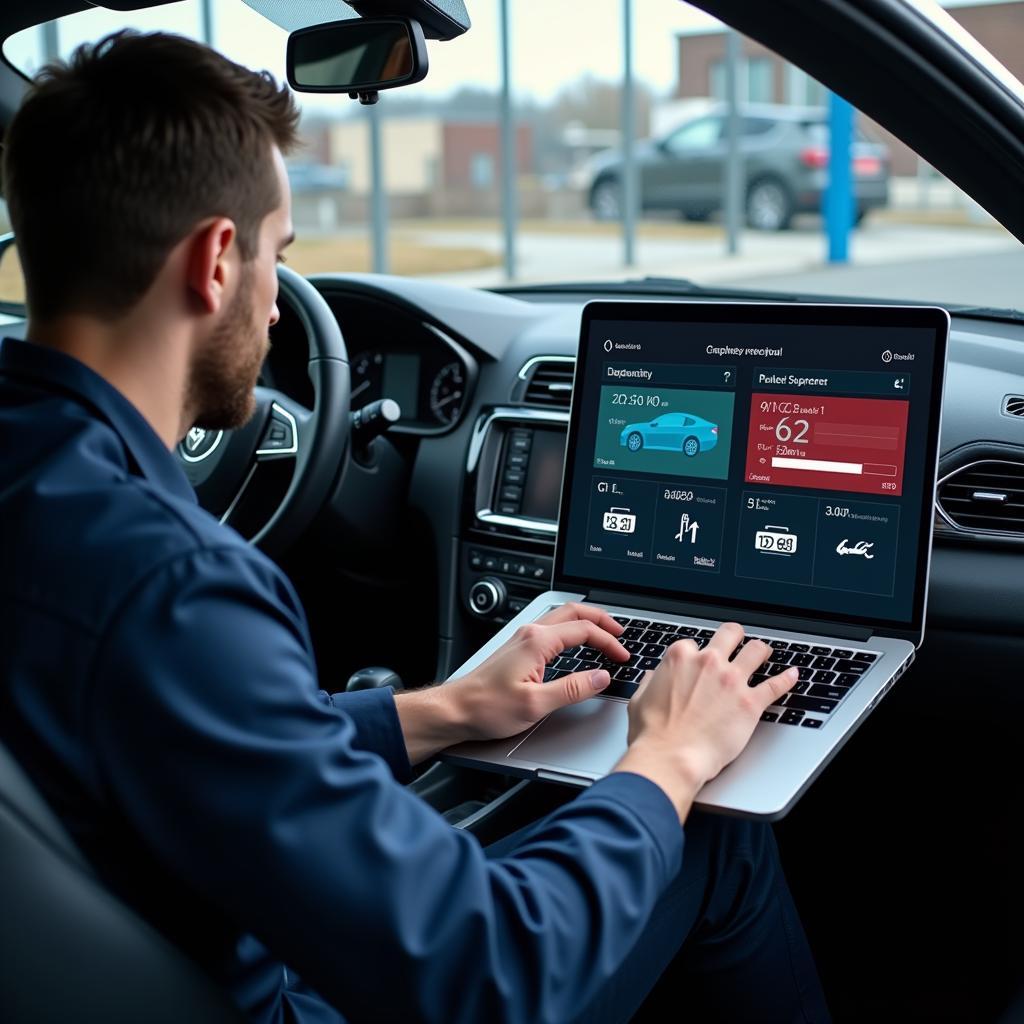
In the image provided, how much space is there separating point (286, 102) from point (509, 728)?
754mm

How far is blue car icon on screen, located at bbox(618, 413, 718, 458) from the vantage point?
201 centimetres

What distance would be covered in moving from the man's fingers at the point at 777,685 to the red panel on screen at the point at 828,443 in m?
0.38

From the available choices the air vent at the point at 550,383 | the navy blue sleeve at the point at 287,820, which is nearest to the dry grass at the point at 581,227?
the air vent at the point at 550,383

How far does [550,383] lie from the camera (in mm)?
2760

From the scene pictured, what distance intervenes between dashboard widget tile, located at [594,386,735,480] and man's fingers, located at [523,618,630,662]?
1.26 feet

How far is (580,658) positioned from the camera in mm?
1851

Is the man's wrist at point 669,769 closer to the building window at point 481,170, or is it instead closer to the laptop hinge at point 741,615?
the laptop hinge at point 741,615

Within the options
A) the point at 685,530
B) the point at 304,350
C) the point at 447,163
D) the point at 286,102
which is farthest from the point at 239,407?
the point at 447,163

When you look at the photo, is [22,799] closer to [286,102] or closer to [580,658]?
[286,102]

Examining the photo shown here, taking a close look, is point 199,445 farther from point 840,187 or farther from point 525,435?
point 840,187

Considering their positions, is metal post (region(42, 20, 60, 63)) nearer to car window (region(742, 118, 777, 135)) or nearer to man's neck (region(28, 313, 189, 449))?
man's neck (region(28, 313, 189, 449))

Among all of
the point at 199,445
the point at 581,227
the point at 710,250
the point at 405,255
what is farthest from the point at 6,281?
the point at 581,227

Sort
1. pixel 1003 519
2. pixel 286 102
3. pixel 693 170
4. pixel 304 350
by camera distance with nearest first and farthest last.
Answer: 1. pixel 286 102
2. pixel 1003 519
3. pixel 304 350
4. pixel 693 170

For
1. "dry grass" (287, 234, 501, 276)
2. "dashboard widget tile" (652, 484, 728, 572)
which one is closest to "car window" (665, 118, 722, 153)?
"dry grass" (287, 234, 501, 276)
